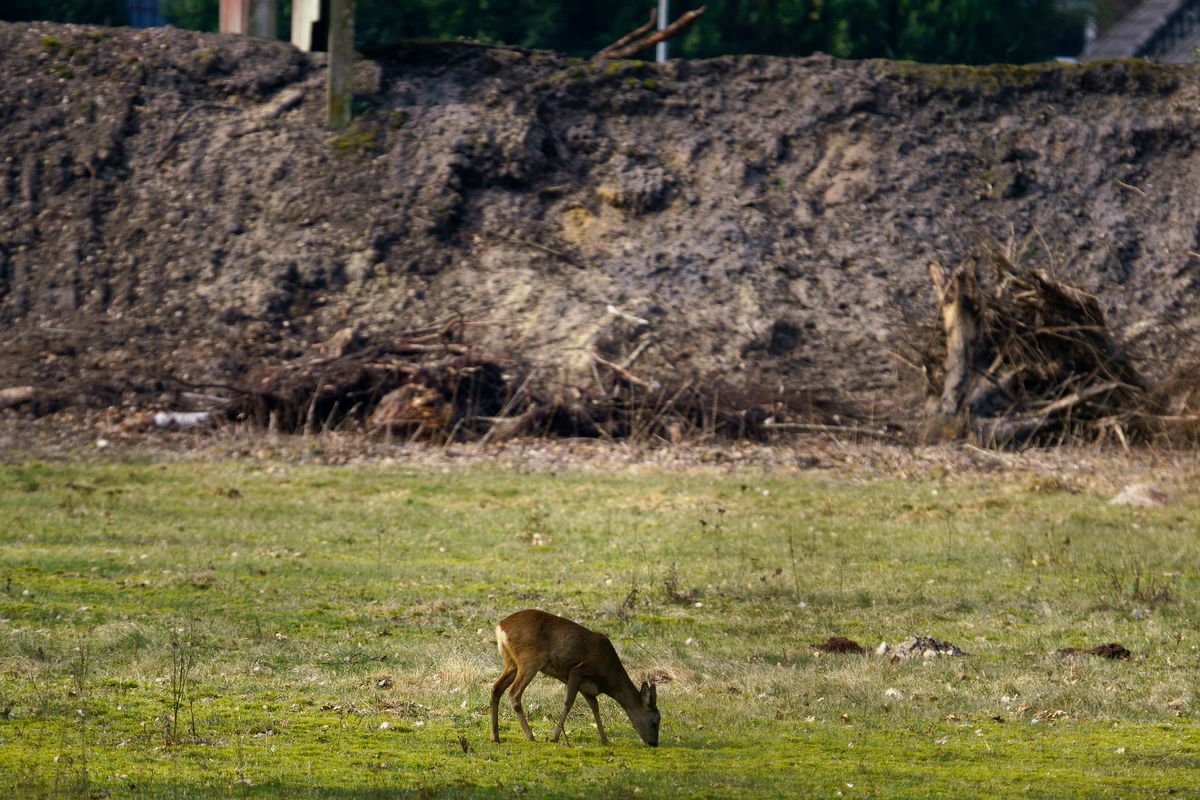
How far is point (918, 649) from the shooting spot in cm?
1015

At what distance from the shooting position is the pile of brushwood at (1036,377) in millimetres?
20938

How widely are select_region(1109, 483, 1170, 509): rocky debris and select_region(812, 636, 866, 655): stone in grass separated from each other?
7.66 metres

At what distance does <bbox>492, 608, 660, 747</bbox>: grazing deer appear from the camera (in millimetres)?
7348

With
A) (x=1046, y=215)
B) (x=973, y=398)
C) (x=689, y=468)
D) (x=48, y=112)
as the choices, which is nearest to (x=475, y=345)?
(x=689, y=468)

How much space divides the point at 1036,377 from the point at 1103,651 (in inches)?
468

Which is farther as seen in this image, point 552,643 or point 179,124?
point 179,124

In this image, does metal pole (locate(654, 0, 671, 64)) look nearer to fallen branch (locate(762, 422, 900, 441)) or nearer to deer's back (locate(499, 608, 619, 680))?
fallen branch (locate(762, 422, 900, 441))

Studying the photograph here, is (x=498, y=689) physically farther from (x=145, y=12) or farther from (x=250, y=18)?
(x=145, y=12)

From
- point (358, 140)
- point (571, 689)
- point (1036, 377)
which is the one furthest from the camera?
point (358, 140)

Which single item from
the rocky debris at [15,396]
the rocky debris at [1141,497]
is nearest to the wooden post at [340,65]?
the rocky debris at [15,396]

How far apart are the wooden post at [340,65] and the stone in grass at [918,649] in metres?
18.8

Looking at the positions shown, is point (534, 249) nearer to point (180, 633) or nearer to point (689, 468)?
point (689, 468)

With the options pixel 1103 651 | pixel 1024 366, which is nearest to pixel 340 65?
pixel 1024 366

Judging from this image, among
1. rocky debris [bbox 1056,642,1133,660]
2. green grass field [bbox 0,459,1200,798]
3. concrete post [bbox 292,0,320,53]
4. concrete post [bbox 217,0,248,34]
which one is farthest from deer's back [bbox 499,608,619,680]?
concrete post [bbox 217,0,248,34]
